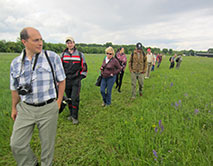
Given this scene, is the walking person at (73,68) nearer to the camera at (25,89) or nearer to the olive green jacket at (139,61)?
the camera at (25,89)

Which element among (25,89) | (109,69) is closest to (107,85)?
(109,69)

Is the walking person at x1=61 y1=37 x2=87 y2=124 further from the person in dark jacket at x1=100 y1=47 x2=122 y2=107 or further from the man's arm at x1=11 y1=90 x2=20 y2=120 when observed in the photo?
the man's arm at x1=11 y1=90 x2=20 y2=120

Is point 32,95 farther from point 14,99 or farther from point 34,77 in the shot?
point 14,99

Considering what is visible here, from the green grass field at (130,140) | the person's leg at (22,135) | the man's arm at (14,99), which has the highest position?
the man's arm at (14,99)

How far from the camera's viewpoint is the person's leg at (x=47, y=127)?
1820mm

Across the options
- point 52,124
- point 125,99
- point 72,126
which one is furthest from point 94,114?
point 52,124

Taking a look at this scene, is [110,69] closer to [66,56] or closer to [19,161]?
[66,56]

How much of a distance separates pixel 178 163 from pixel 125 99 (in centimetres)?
378

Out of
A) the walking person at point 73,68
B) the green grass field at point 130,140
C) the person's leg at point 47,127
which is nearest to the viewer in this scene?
the person's leg at point 47,127

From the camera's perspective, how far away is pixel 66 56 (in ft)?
11.0

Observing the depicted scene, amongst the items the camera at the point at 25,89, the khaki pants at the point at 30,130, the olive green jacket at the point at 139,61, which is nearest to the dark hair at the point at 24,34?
the camera at the point at 25,89

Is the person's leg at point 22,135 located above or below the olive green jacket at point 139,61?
below

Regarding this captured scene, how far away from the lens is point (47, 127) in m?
1.85

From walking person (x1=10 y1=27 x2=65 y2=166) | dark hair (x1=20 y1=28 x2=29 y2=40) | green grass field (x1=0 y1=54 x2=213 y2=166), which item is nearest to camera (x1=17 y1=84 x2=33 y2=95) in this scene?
walking person (x1=10 y1=27 x2=65 y2=166)
